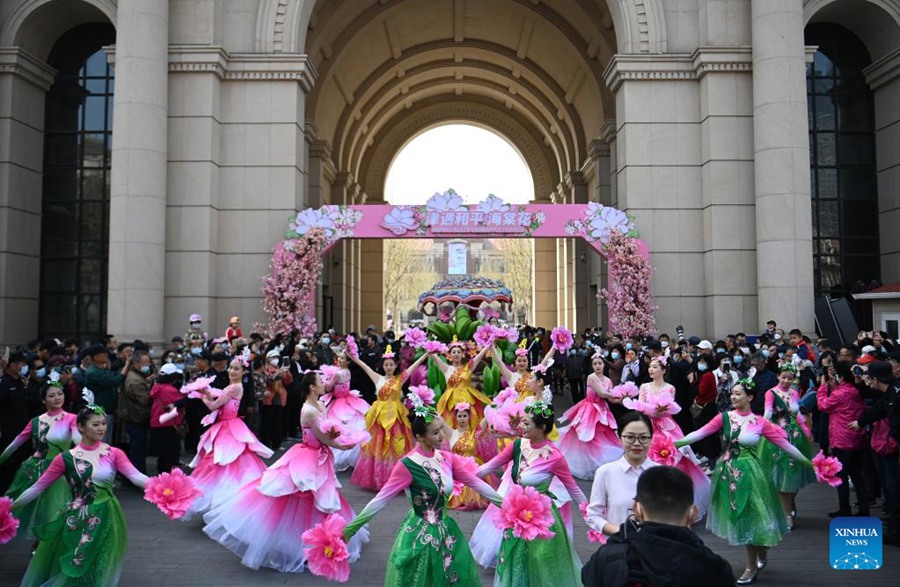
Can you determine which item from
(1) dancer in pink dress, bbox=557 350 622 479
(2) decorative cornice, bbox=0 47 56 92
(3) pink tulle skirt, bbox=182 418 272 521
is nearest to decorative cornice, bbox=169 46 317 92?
(2) decorative cornice, bbox=0 47 56 92

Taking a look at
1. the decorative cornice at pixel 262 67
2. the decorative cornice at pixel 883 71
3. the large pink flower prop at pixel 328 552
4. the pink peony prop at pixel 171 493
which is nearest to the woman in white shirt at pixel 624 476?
the large pink flower prop at pixel 328 552

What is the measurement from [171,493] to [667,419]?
17.7 ft

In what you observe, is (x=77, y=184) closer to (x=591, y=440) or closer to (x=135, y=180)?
(x=135, y=180)

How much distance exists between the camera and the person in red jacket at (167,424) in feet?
30.0

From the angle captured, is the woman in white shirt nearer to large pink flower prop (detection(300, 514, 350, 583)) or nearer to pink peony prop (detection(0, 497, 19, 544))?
large pink flower prop (detection(300, 514, 350, 583))

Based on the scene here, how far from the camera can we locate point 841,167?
67.5 ft

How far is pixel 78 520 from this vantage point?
16.4 feet

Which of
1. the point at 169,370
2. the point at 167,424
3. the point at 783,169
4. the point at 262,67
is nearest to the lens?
the point at 167,424

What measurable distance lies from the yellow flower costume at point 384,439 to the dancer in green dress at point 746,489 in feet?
13.6

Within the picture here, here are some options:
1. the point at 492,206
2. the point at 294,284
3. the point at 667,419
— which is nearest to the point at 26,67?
the point at 294,284

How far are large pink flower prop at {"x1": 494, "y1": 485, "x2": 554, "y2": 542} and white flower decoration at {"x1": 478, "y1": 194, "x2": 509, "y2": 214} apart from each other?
13.4 meters

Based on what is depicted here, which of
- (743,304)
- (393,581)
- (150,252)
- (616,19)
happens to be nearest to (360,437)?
(393,581)

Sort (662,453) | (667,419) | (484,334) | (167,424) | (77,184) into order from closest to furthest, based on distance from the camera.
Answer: (662,453)
(667,419)
(167,424)
(484,334)
(77,184)

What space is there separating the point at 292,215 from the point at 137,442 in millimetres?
8850
